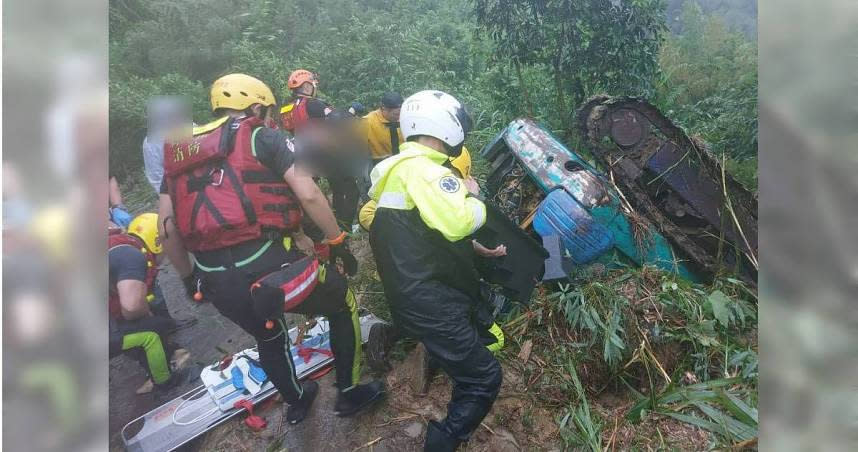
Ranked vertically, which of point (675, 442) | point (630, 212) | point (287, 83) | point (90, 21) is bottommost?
point (675, 442)

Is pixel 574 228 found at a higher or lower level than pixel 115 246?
higher

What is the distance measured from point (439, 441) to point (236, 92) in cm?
165


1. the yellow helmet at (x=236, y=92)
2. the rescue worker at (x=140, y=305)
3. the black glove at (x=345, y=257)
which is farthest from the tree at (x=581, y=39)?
the rescue worker at (x=140, y=305)

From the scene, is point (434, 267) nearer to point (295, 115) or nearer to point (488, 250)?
point (488, 250)

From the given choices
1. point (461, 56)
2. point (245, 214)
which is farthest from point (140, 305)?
point (461, 56)

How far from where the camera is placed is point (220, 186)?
185cm

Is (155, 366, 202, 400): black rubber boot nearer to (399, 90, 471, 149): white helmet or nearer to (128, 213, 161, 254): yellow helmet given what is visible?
(128, 213, 161, 254): yellow helmet

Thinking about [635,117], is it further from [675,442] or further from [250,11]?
[250,11]

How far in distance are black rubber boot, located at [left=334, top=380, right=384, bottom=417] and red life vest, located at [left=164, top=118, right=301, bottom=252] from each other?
2.70ft

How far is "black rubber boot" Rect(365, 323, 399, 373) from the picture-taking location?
227 centimetres

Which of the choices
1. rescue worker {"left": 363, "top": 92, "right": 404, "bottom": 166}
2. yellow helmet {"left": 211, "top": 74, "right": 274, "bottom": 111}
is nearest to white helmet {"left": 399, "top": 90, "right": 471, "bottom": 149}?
rescue worker {"left": 363, "top": 92, "right": 404, "bottom": 166}

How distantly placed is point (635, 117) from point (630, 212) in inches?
19.9

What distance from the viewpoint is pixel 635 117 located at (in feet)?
8.38

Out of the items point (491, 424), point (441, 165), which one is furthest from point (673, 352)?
point (441, 165)
